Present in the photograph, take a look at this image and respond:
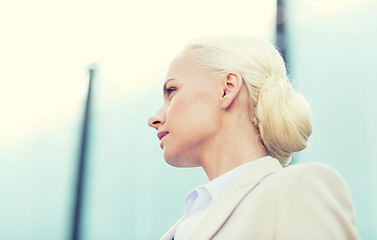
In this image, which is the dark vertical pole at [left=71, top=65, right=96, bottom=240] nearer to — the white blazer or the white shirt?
the white shirt

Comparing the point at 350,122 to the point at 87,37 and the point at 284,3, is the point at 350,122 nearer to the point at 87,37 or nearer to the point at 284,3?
the point at 284,3

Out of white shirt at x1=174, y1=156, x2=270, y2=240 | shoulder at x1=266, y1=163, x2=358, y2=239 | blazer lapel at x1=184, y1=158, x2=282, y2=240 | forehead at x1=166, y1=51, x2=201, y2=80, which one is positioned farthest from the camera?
forehead at x1=166, y1=51, x2=201, y2=80

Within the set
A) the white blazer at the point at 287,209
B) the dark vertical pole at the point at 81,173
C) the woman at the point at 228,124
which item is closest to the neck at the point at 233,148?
the woman at the point at 228,124

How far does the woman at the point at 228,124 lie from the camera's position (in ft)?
2.10

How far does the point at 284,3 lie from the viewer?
71.6 inches

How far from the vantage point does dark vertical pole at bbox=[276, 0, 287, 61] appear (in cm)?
172

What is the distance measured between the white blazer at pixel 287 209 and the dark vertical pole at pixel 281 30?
3.97 feet

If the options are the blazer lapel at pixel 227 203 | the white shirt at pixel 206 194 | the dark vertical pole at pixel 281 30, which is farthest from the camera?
the dark vertical pole at pixel 281 30

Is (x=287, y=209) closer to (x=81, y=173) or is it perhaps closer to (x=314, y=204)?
(x=314, y=204)

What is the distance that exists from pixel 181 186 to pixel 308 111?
1.25 m

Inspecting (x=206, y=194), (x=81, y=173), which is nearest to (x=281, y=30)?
(x=206, y=194)

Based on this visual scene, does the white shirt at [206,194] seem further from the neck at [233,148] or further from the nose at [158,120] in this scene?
the nose at [158,120]

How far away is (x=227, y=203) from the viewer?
628 millimetres

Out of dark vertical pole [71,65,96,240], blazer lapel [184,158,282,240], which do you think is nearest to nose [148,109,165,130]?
blazer lapel [184,158,282,240]
